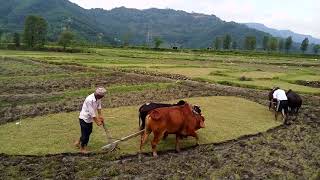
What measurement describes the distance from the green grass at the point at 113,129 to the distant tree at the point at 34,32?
64.1 metres

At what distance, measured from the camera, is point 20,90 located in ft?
83.7

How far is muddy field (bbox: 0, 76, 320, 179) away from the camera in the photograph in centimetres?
1148

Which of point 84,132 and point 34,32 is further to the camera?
point 34,32

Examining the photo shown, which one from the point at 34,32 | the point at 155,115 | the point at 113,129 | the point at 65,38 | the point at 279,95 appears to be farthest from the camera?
the point at 34,32

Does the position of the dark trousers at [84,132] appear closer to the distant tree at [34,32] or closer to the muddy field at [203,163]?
the muddy field at [203,163]

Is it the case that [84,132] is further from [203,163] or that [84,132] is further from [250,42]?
[250,42]

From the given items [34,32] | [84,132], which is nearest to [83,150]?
[84,132]

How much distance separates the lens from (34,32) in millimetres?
79812

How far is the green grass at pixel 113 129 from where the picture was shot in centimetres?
1352

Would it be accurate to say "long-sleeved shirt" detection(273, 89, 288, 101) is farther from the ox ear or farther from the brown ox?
the ox ear

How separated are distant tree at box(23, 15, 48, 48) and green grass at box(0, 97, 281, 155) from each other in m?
64.1

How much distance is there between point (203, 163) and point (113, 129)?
447 centimetres

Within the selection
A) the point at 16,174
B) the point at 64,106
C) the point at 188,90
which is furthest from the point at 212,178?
the point at 188,90

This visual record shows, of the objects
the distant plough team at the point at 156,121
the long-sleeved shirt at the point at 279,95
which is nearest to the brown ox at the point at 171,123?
the distant plough team at the point at 156,121
